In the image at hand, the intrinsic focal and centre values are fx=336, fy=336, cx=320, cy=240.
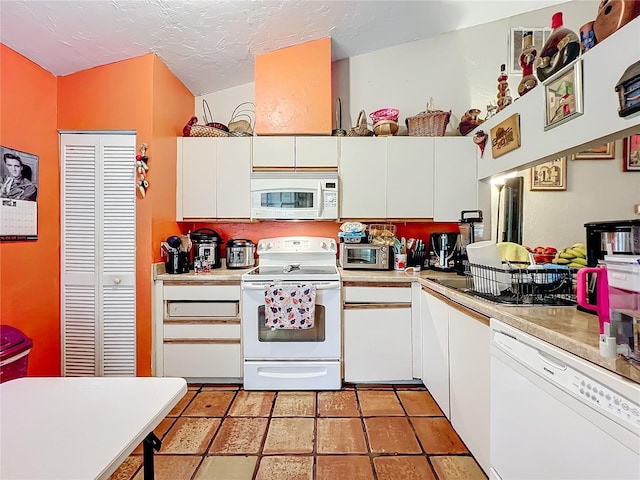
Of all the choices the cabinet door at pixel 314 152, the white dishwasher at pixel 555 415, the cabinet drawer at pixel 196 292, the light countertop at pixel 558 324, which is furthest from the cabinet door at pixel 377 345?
the cabinet door at pixel 314 152

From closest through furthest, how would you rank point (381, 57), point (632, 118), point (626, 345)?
point (626, 345) → point (632, 118) → point (381, 57)

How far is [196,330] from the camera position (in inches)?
98.7

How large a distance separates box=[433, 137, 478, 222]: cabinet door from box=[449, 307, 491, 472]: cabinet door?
1.27 m

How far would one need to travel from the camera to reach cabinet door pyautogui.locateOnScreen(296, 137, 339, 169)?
2799mm

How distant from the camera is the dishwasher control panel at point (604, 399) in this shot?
777mm

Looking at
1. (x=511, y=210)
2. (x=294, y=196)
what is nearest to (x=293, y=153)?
(x=294, y=196)

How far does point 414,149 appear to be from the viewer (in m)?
2.81

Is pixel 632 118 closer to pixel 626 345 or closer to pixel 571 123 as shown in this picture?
pixel 571 123

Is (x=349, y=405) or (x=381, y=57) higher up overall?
(x=381, y=57)

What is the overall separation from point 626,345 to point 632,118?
86 centimetres

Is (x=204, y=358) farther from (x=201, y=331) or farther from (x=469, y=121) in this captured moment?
(x=469, y=121)

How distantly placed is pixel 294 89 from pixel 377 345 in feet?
7.09

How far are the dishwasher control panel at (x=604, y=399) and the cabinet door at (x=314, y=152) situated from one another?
7.26 ft

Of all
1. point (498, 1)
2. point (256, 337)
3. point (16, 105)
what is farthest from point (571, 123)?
point (16, 105)
